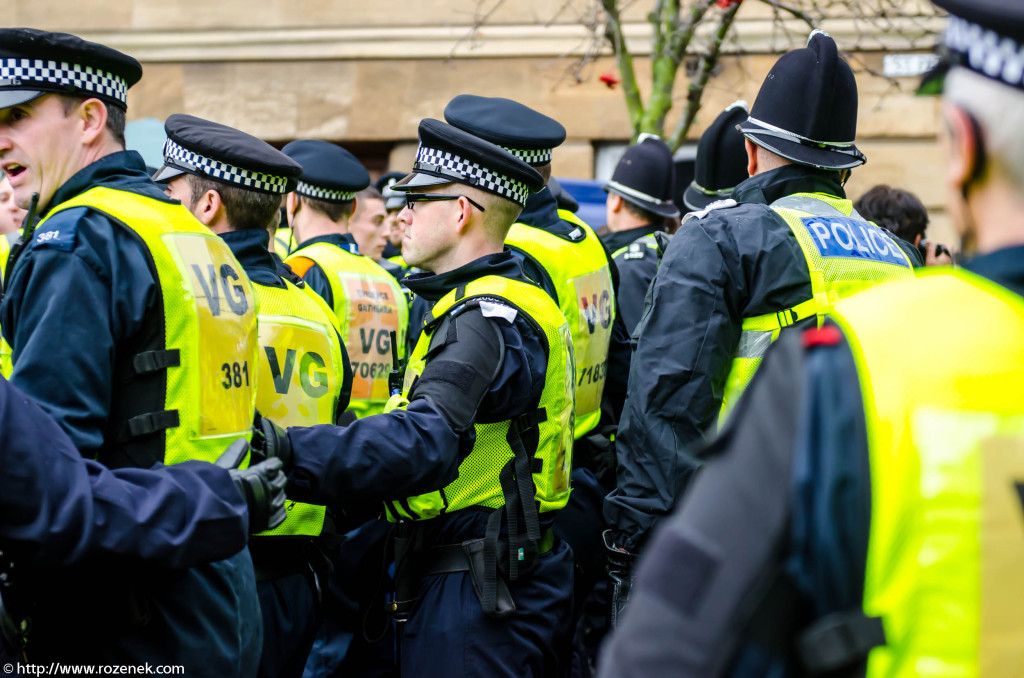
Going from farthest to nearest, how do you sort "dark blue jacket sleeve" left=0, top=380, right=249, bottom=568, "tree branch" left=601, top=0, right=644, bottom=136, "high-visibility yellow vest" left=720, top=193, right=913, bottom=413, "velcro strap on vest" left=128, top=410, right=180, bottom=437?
"tree branch" left=601, top=0, right=644, bottom=136 < "high-visibility yellow vest" left=720, top=193, right=913, bottom=413 < "velcro strap on vest" left=128, top=410, right=180, bottom=437 < "dark blue jacket sleeve" left=0, top=380, right=249, bottom=568

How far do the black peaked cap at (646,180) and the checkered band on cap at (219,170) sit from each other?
313cm

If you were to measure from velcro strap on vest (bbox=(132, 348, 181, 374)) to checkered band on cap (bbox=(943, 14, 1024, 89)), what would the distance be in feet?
5.86

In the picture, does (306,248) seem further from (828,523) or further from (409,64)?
(409,64)

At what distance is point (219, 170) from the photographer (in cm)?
348

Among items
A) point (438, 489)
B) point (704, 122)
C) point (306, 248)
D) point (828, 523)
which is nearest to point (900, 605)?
point (828, 523)

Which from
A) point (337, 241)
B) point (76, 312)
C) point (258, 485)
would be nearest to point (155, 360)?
point (76, 312)

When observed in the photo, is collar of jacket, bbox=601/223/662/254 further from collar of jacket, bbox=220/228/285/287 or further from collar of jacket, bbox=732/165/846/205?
collar of jacket, bbox=220/228/285/287

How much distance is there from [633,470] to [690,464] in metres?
0.21

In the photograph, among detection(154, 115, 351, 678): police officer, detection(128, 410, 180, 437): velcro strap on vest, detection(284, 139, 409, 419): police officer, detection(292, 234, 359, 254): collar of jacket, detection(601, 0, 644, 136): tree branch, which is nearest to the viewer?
detection(128, 410, 180, 437): velcro strap on vest

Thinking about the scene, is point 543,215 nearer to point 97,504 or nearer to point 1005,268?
point 97,504

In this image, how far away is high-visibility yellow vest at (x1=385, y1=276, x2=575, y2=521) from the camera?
324 centimetres

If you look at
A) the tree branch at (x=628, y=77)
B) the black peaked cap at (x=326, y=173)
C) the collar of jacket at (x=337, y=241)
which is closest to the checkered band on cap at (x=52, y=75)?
the collar of jacket at (x=337, y=241)

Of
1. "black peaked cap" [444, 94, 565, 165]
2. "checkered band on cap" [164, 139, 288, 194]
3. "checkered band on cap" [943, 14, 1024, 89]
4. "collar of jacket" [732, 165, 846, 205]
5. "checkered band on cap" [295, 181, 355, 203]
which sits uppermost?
"checkered band on cap" [943, 14, 1024, 89]

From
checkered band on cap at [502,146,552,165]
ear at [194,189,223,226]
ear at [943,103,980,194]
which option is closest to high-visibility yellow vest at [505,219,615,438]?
checkered band on cap at [502,146,552,165]
